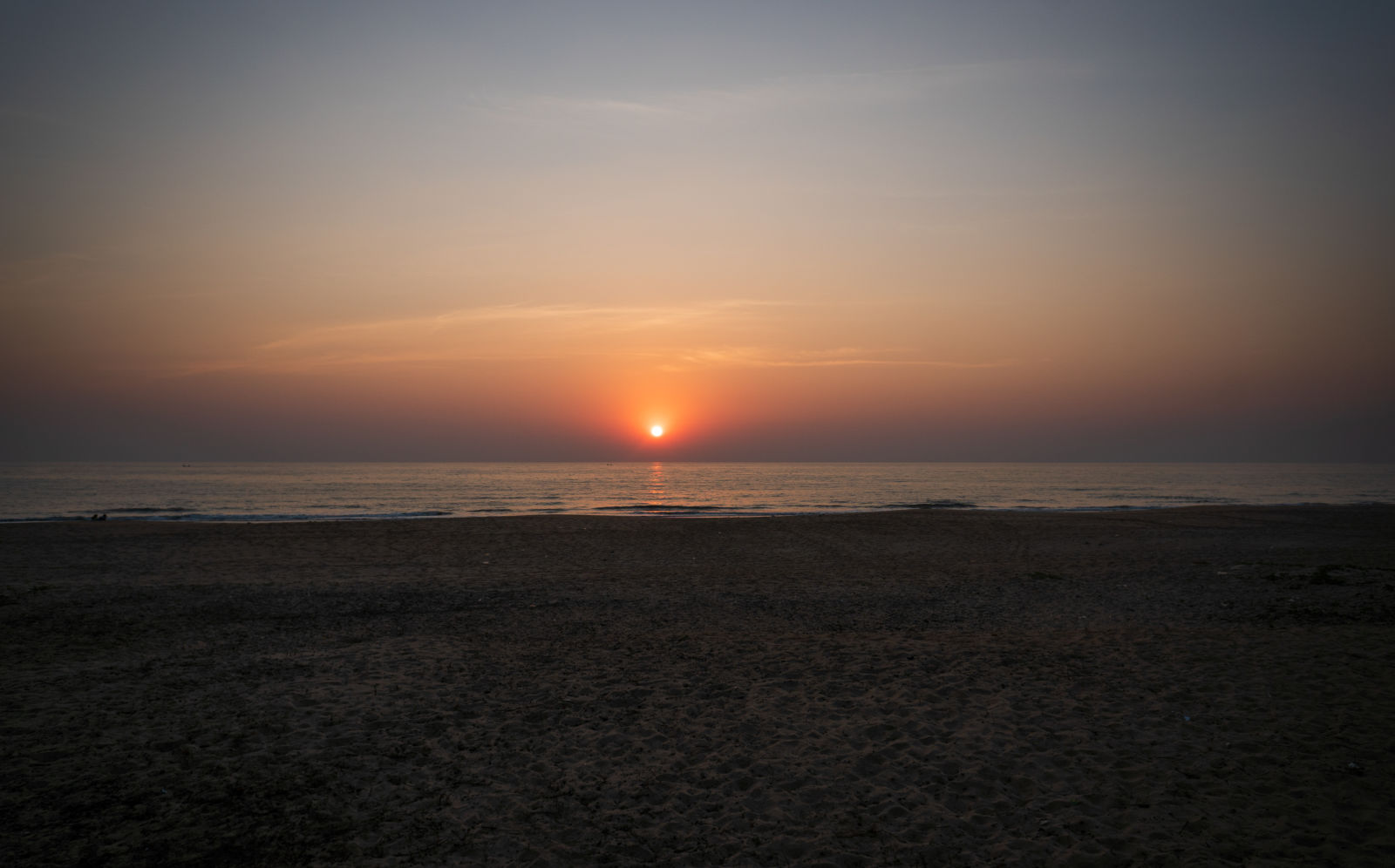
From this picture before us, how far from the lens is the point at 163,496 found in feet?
205

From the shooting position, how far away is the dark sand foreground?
5.99 metres

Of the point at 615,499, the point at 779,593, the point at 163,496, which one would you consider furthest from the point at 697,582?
the point at 163,496

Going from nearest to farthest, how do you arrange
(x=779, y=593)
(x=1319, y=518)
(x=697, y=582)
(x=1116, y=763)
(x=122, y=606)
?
(x=1116, y=763) → (x=122, y=606) → (x=779, y=593) → (x=697, y=582) → (x=1319, y=518)

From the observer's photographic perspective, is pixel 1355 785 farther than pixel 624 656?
No

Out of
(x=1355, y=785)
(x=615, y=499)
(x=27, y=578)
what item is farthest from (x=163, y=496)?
(x=1355, y=785)

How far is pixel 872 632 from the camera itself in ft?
43.3

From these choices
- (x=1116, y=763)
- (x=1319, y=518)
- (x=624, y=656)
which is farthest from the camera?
(x=1319, y=518)

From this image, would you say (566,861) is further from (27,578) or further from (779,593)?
A: (27,578)

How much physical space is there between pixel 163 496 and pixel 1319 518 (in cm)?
8470

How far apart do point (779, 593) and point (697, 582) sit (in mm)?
2572

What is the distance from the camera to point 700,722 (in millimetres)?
8617

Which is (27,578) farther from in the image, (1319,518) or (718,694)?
(1319,518)

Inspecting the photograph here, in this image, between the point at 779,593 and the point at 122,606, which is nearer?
the point at 122,606

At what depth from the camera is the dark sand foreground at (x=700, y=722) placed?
599 centimetres
